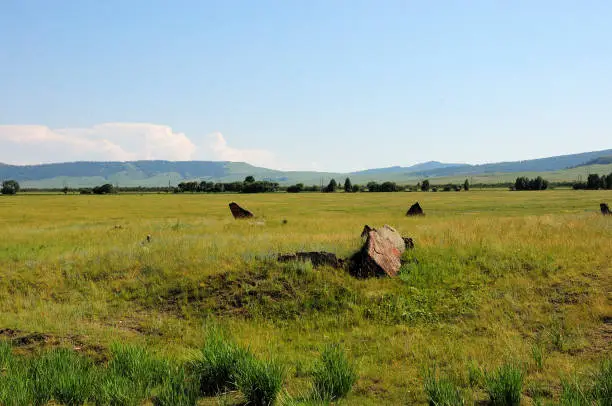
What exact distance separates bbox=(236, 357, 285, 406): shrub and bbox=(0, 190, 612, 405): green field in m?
0.26

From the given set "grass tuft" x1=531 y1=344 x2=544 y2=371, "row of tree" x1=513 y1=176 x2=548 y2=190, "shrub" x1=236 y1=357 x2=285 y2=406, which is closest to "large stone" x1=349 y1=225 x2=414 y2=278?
"grass tuft" x1=531 y1=344 x2=544 y2=371

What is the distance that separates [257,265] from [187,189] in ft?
529

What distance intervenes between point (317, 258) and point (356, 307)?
3329 millimetres

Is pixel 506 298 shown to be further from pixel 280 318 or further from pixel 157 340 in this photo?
pixel 157 340

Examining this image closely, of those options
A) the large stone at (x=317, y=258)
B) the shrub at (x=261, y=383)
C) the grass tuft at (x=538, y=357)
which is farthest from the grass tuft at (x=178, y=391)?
the large stone at (x=317, y=258)

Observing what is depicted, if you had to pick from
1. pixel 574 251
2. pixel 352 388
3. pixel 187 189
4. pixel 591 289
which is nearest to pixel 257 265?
pixel 352 388

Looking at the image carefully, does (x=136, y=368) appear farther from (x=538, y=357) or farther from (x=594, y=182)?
(x=594, y=182)

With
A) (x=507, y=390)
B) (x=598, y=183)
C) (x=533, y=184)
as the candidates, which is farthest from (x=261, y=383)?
(x=533, y=184)

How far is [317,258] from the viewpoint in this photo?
1686 centimetres

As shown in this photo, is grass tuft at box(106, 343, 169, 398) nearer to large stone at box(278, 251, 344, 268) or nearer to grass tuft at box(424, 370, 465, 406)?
grass tuft at box(424, 370, 465, 406)

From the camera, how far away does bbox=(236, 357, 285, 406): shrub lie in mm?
8031

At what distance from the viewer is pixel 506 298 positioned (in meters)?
13.7

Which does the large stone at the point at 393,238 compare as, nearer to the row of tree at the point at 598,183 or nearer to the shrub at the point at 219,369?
the shrub at the point at 219,369

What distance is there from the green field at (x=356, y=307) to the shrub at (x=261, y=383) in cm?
26
